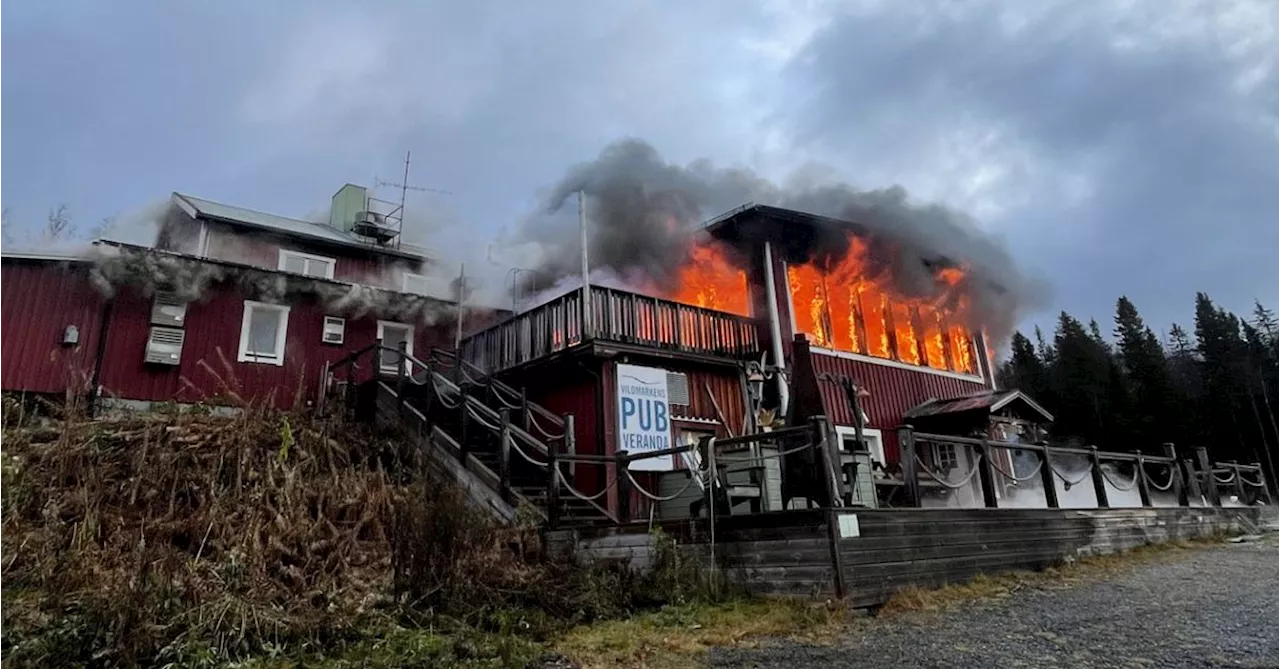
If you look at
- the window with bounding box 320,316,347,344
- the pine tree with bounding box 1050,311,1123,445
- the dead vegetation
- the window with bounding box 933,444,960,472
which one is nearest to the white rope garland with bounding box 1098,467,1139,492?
the window with bounding box 933,444,960,472

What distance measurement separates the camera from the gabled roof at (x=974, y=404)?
14070 millimetres

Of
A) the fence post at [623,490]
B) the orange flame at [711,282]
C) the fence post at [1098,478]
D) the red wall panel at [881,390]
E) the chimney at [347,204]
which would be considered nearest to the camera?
the fence post at [623,490]

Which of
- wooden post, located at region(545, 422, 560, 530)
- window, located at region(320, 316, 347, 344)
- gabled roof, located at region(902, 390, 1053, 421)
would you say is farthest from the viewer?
window, located at region(320, 316, 347, 344)

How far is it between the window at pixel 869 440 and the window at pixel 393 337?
10.2 meters

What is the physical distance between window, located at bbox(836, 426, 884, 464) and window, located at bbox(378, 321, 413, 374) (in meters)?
10.2

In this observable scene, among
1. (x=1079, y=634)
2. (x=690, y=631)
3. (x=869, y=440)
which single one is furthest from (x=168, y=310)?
(x=1079, y=634)

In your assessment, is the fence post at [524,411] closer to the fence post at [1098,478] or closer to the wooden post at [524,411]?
the wooden post at [524,411]

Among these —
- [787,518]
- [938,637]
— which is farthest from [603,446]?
[938,637]

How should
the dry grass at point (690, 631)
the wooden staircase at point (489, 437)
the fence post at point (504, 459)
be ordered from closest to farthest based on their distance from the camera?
the dry grass at point (690, 631) → the wooden staircase at point (489, 437) → the fence post at point (504, 459)

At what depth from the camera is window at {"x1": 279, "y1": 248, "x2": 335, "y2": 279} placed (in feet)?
55.3

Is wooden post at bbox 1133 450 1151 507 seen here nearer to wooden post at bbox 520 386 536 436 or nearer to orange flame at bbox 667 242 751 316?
orange flame at bbox 667 242 751 316

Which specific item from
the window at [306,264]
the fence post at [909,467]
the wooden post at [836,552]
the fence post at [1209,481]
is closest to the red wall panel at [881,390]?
the fence post at [1209,481]

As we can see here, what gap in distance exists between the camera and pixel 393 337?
659 inches

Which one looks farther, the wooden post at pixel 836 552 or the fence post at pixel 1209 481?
the fence post at pixel 1209 481
